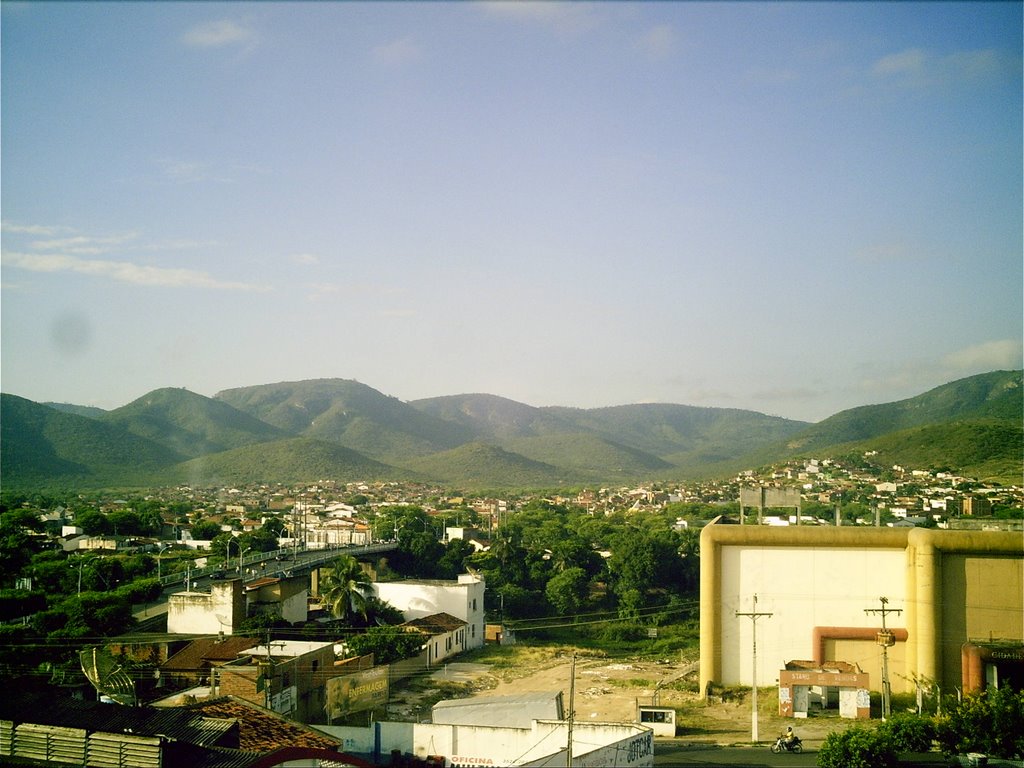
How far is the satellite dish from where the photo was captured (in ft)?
65.0

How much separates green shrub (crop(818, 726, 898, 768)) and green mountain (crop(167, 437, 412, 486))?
133949 millimetres

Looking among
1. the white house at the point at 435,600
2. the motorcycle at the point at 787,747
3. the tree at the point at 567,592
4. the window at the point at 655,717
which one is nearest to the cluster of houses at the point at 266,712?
the white house at the point at 435,600

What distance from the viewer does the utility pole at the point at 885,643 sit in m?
22.8

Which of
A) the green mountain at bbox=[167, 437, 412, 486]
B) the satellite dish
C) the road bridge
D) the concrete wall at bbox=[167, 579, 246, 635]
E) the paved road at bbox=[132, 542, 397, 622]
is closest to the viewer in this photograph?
the satellite dish

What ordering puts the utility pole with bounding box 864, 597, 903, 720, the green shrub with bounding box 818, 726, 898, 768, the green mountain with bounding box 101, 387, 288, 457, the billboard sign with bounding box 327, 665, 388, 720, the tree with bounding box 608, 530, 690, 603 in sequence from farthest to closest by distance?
the green mountain with bounding box 101, 387, 288, 457
the tree with bounding box 608, 530, 690, 603
the utility pole with bounding box 864, 597, 903, 720
the billboard sign with bounding box 327, 665, 388, 720
the green shrub with bounding box 818, 726, 898, 768

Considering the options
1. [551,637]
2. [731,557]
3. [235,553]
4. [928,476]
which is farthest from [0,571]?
[928,476]

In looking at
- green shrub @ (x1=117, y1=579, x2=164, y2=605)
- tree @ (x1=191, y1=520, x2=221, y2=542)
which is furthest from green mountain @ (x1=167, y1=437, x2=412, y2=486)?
green shrub @ (x1=117, y1=579, x2=164, y2=605)

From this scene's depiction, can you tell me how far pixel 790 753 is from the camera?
20172 millimetres

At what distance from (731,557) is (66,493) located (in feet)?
327

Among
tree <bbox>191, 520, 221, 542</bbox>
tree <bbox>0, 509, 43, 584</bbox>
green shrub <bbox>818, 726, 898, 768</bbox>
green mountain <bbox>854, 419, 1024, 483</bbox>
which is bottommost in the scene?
green shrub <bbox>818, 726, 898, 768</bbox>

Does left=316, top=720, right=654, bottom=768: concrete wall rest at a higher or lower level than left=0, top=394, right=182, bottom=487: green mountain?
lower

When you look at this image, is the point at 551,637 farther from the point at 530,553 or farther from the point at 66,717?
the point at 66,717

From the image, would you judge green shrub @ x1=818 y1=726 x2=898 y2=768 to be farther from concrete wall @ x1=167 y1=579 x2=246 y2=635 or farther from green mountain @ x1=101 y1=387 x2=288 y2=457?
green mountain @ x1=101 y1=387 x2=288 y2=457

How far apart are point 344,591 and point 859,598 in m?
18.1
